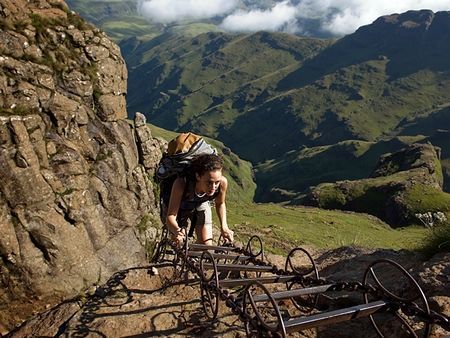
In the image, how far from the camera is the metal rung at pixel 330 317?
5.50 metres

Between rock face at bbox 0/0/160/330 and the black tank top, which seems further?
rock face at bbox 0/0/160/330

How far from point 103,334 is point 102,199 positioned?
15.1 metres

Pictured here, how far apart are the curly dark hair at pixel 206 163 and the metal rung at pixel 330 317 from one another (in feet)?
15.5

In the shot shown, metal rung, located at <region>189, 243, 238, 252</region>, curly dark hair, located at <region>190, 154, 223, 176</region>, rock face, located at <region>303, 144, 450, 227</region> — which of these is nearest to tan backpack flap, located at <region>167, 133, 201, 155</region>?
curly dark hair, located at <region>190, 154, 223, 176</region>

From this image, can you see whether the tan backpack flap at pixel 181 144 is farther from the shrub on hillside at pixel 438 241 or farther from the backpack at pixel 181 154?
the shrub on hillside at pixel 438 241

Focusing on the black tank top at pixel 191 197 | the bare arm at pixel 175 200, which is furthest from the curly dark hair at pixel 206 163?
the black tank top at pixel 191 197

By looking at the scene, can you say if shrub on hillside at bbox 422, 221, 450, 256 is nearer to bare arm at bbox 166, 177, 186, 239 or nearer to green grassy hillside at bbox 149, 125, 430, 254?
bare arm at bbox 166, 177, 186, 239

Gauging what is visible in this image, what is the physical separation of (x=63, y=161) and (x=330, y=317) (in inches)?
687

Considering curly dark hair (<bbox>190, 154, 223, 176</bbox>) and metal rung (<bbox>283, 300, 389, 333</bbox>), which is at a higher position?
curly dark hair (<bbox>190, 154, 223, 176</bbox>)

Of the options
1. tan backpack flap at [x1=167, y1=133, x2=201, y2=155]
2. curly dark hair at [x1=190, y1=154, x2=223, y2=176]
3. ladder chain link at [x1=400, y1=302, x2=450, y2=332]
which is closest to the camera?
ladder chain link at [x1=400, y1=302, x2=450, y2=332]

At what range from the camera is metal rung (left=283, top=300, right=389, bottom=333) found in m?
5.50

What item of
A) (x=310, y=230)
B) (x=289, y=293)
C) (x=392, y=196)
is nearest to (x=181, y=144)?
(x=289, y=293)

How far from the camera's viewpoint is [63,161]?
20266 millimetres

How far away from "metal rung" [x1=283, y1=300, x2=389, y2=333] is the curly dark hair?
15.5ft
